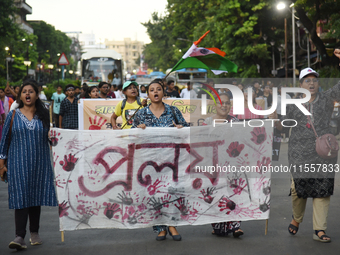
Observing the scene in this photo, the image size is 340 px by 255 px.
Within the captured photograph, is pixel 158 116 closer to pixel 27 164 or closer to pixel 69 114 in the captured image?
pixel 27 164

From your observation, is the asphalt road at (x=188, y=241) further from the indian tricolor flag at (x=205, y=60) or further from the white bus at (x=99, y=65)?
the white bus at (x=99, y=65)

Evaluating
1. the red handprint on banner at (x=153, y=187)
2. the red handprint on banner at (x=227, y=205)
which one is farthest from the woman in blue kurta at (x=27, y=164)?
the red handprint on banner at (x=227, y=205)

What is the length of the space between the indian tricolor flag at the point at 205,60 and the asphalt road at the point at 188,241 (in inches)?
75.5

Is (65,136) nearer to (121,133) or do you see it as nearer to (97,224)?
(121,133)

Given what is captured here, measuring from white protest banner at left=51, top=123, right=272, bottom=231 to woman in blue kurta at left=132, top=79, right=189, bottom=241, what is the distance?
140mm

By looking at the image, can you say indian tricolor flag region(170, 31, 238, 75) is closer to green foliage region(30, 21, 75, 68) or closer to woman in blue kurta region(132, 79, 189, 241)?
woman in blue kurta region(132, 79, 189, 241)

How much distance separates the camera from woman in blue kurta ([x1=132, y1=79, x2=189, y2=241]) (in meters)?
5.30

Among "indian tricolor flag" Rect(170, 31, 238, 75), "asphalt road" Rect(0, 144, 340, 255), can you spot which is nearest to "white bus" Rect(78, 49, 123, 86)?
"asphalt road" Rect(0, 144, 340, 255)

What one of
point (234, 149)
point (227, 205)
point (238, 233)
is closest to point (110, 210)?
point (227, 205)

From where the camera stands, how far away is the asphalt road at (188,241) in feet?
15.9

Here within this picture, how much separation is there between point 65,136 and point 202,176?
1562 mm

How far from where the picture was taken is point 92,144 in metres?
5.19

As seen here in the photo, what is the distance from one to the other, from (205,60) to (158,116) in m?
0.87

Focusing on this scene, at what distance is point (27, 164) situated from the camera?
4977mm
